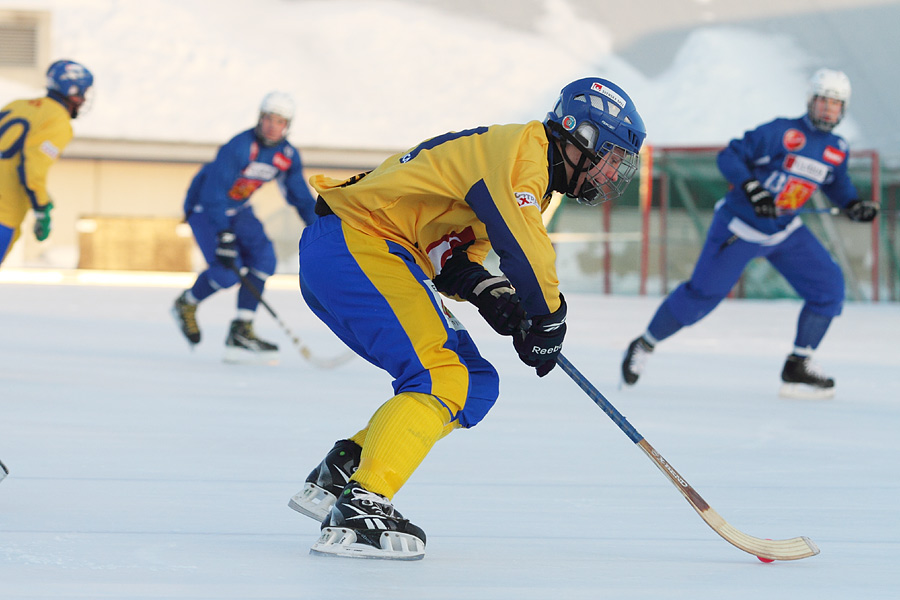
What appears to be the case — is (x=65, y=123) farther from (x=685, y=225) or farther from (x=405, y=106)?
(x=405, y=106)

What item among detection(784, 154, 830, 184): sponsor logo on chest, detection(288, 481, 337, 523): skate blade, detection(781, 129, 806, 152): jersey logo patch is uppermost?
detection(781, 129, 806, 152): jersey logo patch

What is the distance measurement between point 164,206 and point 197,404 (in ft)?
46.2

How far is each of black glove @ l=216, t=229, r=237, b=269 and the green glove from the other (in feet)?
2.52

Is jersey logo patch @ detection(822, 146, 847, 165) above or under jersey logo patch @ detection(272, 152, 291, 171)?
under

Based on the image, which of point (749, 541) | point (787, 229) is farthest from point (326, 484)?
point (787, 229)

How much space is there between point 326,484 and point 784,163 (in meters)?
3.06

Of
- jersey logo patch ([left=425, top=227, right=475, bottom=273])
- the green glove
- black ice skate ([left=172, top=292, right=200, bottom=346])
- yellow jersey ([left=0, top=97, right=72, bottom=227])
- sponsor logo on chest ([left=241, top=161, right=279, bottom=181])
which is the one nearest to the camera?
jersey logo patch ([left=425, top=227, right=475, bottom=273])

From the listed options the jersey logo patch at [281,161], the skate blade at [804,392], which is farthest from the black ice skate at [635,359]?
the jersey logo patch at [281,161]

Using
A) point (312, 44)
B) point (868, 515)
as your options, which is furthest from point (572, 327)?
point (312, 44)

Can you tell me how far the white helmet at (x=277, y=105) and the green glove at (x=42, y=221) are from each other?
1.06 m

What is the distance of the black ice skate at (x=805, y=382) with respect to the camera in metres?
4.73

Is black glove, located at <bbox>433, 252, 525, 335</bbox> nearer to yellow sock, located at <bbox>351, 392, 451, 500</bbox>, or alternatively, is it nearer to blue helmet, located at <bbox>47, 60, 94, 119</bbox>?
yellow sock, located at <bbox>351, 392, 451, 500</bbox>

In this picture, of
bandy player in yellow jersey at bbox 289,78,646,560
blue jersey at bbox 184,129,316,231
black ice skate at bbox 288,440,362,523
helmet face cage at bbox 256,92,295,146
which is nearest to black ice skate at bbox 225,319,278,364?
blue jersey at bbox 184,129,316,231

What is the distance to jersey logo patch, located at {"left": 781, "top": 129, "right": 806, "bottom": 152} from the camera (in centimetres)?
469
